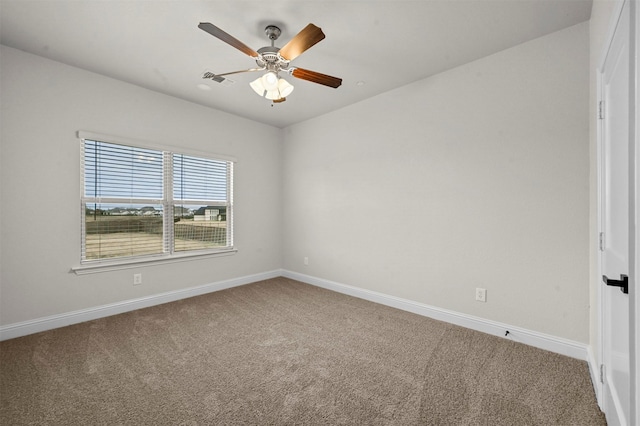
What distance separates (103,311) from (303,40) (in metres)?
3.51

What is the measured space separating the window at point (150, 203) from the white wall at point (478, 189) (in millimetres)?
1792

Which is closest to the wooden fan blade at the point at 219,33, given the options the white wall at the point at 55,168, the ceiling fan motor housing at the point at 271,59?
the ceiling fan motor housing at the point at 271,59

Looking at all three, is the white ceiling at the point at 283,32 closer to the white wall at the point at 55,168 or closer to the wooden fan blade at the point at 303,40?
the white wall at the point at 55,168

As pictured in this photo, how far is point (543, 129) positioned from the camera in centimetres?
247

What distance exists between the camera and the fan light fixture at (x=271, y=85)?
238 centimetres

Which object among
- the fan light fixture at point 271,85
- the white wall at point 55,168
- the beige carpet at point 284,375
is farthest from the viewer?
the white wall at point 55,168

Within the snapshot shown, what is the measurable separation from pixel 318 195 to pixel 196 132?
78.9 inches

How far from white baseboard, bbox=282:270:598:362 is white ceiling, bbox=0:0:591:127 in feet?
8.58

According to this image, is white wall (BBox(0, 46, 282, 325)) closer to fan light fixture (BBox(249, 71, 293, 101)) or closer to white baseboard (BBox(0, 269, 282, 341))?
white baseboard (BBox(0, 269, 282, 341))

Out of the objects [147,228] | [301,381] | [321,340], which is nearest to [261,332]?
[321,340]

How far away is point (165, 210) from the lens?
3783 millimetres

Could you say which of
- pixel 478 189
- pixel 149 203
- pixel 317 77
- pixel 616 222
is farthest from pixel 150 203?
pixel 616 222

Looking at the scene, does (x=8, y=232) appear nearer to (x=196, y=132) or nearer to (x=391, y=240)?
(x=196, y=132)

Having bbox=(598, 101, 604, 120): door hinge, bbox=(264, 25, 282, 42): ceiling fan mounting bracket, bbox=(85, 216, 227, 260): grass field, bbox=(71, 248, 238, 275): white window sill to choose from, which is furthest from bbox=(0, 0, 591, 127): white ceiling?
bbox=(71, 248, 238, 275): white window sill
